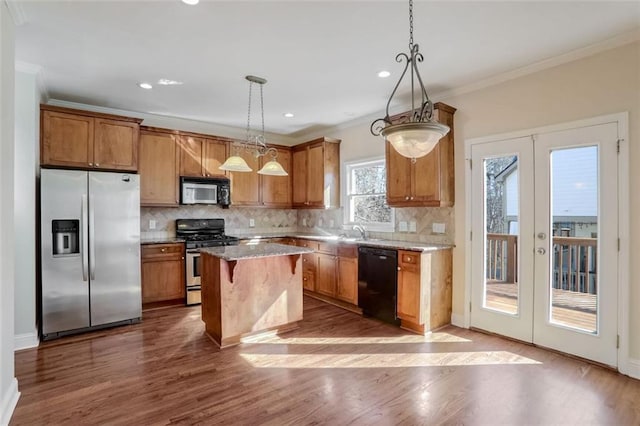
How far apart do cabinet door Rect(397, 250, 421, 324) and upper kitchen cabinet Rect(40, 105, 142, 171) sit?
345 centimetres

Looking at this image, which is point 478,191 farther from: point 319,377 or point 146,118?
point 146,118

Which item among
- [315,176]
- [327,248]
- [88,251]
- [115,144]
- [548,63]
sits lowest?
[327,248]

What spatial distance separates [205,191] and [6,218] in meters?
2.96

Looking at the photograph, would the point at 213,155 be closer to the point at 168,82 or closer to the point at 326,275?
the point at 168,82

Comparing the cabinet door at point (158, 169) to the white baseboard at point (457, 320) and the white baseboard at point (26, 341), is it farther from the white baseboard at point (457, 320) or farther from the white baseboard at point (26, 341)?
the white baseboard at point (457, 320)

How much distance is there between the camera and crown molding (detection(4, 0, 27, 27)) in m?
2.26

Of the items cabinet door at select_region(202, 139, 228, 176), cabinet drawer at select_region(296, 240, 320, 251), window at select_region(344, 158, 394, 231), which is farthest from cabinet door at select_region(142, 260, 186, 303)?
window at select_region(344, 158, 394, 231)

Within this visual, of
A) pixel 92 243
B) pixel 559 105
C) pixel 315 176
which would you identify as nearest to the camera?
pixel 559 105

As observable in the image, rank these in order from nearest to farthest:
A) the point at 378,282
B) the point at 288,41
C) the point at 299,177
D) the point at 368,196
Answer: the point at 288,41 < the point at 378,282 < the point at 368,196 < the point at 299,177

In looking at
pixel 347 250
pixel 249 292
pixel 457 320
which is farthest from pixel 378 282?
pixel 249 292

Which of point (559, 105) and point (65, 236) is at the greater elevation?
point (559, 105)

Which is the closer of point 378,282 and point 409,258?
point 409,258

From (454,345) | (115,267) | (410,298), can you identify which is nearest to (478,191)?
(410,298)

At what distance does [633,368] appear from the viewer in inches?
104
